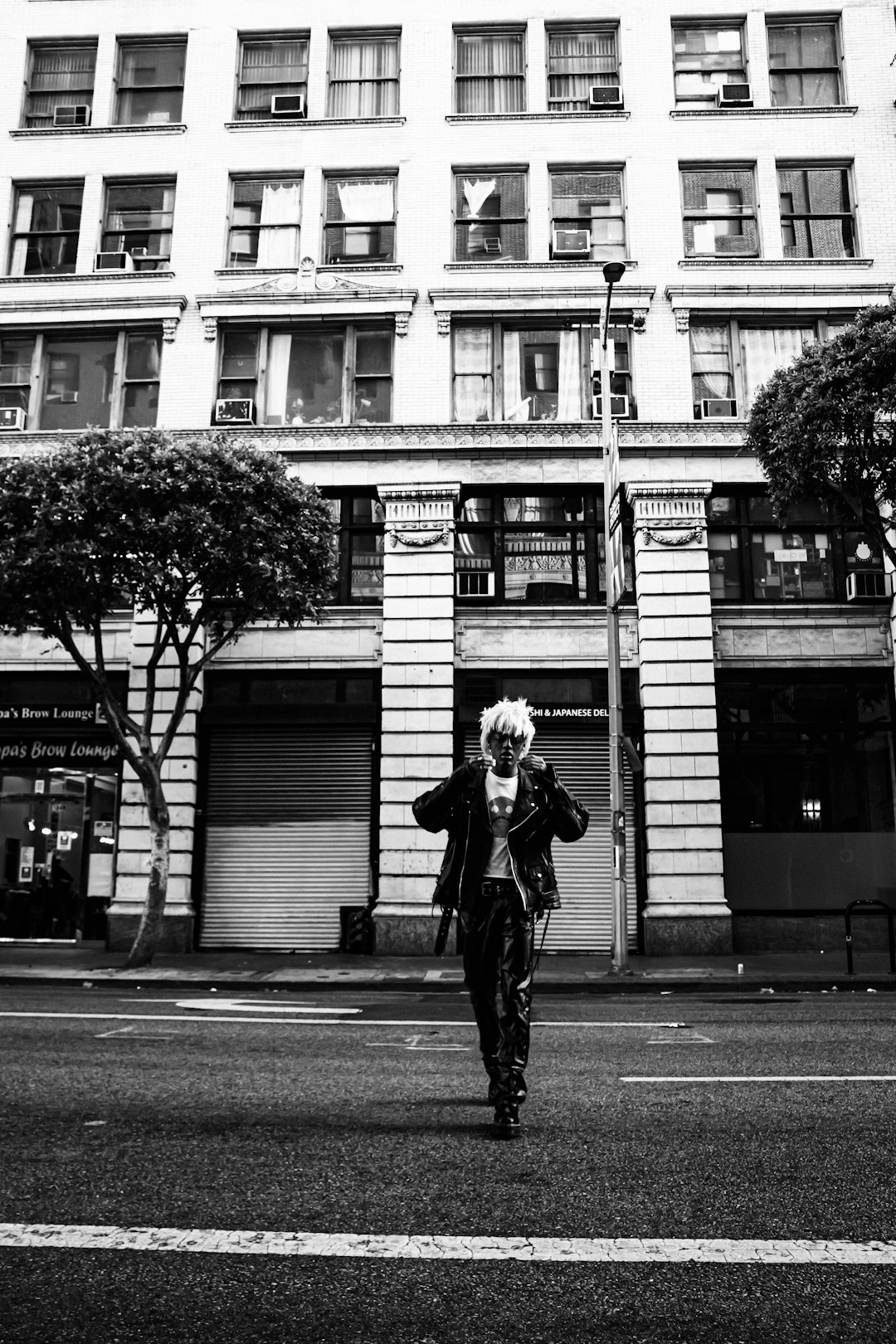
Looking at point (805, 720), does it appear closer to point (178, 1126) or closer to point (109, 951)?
point (109, 951)

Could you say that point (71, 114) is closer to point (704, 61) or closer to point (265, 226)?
point (265, 226)

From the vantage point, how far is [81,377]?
21.5 m

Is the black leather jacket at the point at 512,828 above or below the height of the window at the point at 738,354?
below

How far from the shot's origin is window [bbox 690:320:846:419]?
2059 centimetres

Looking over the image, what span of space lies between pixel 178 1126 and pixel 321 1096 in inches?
40.3

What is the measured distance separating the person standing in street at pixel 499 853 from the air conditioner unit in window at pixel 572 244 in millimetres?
18067

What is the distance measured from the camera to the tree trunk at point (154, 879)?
16.2 metres

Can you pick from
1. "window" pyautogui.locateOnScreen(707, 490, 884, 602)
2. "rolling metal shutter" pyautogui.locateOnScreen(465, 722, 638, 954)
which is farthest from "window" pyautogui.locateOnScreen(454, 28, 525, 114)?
"rolling metal shutter" pyautogui.locateOnScreen(465, 722, 638, 954)

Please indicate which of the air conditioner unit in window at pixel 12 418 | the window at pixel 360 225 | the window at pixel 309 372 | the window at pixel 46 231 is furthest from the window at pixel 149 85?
the air conditioner unit in window at pixel 12 418

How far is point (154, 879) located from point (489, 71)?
58.7ft

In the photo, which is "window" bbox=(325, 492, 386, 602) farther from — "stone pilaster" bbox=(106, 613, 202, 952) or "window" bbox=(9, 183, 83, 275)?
"window" bbox=(9, 183, 83, 275)

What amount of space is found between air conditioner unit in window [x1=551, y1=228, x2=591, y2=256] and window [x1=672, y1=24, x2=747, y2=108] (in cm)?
382

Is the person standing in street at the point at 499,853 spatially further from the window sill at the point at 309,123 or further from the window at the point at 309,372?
the window sill at the point at 309,123

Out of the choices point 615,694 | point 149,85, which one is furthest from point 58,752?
point 149,85
